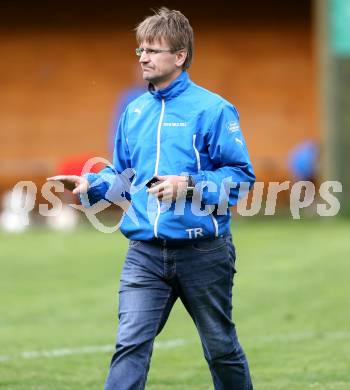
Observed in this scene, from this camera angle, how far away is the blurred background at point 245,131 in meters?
9.09

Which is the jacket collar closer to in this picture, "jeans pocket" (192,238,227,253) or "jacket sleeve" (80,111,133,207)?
"jacket sleeve" (80,111,133,207)

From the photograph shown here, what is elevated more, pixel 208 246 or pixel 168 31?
pixel 168 31

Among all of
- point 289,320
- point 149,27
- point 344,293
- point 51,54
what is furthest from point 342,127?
point 149,27

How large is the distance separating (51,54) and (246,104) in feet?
10.6

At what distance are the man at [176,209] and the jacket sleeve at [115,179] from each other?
10 millimetres

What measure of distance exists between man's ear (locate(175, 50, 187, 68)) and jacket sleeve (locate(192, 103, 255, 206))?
31cm

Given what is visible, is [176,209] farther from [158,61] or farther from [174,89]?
[158,61]

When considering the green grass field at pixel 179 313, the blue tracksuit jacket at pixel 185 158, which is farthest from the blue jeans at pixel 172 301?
the green grass field at pixel 179 313

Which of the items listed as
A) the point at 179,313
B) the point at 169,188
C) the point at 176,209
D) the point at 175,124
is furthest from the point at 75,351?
the point at 169,188

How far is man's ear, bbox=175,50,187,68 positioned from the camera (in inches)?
227

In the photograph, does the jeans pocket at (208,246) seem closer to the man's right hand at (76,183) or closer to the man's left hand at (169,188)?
the man's left hand at (169,188)

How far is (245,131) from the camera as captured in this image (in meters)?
18.8

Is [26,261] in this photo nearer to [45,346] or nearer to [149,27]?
[45,346]

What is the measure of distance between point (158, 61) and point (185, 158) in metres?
0.49
